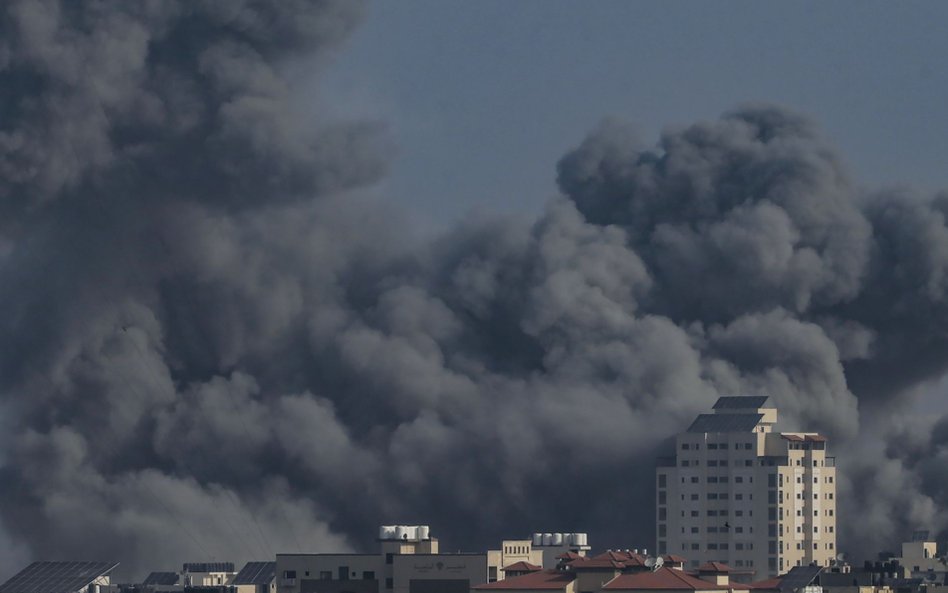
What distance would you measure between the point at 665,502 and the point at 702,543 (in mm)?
2166

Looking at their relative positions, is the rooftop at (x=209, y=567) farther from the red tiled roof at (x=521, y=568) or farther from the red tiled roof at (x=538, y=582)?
the red tiled roof at (x=538, y=582)

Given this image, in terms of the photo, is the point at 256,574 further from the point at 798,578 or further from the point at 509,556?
the point at 798,578

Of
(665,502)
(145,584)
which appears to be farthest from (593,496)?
(145,584)

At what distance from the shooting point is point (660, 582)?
304ft

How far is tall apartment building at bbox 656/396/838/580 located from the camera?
121688 mm

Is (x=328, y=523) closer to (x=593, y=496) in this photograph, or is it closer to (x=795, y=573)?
(x=593, y=496)

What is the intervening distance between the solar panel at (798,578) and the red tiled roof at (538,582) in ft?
29.7

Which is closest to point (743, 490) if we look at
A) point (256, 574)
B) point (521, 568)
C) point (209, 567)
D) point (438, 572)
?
point (256, 574)

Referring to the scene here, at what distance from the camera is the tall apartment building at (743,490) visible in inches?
4791

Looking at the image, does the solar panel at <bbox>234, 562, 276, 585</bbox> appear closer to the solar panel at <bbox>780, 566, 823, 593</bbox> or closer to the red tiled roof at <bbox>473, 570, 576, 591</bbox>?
the solar panel at <bbox>780, 566, 823, 593</bbox>

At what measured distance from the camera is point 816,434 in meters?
124

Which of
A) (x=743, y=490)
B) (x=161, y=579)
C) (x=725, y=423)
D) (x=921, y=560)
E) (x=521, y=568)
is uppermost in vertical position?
(x=725, y=423)

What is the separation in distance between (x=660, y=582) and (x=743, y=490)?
30385 mm

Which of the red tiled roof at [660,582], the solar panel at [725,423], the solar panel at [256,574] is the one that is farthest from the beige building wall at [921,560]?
the solar panel at [256,574]
